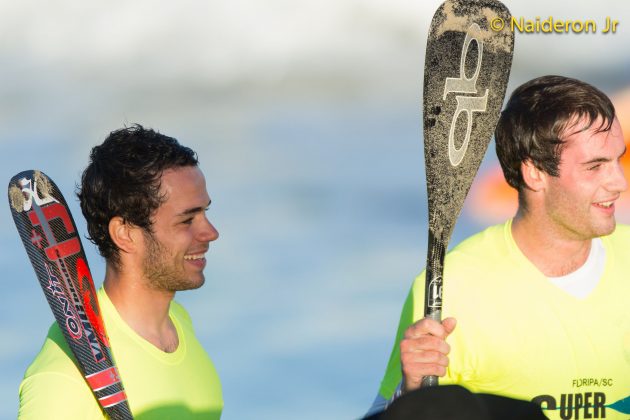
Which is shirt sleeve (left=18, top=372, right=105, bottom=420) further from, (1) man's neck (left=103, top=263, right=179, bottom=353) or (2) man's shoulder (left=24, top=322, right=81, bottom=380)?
(1) man's neck (left=103, top=263, right=179, bottom=353)

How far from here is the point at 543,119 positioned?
623 centimetres

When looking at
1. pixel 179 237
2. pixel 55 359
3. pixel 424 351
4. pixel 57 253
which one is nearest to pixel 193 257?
pixel 179 237

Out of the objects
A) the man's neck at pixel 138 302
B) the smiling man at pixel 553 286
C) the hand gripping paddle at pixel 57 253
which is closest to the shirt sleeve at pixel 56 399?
the hand gripping paddle at pixel 57 253

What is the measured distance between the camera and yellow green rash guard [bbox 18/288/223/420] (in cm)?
564

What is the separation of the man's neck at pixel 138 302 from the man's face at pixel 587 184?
1833 millimetres

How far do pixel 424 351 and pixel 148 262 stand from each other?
4.59 ft

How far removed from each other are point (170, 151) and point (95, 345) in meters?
1.02

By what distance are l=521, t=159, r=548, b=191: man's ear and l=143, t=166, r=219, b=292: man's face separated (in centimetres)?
145

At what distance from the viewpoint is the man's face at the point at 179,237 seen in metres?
6.10

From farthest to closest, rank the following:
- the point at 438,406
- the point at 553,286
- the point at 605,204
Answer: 1. the point at 553,286
2. the point at 605,204
3. the point at 438,406

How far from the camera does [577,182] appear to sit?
605 centimetres

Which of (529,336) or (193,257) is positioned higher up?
(193,257)

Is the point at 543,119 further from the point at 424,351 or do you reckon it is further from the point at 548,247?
the point at 424,351

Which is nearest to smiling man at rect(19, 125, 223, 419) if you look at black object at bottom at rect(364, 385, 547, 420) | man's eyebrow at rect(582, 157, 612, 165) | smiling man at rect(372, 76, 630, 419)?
smiling man at rect(372, 76, 630, 419)
